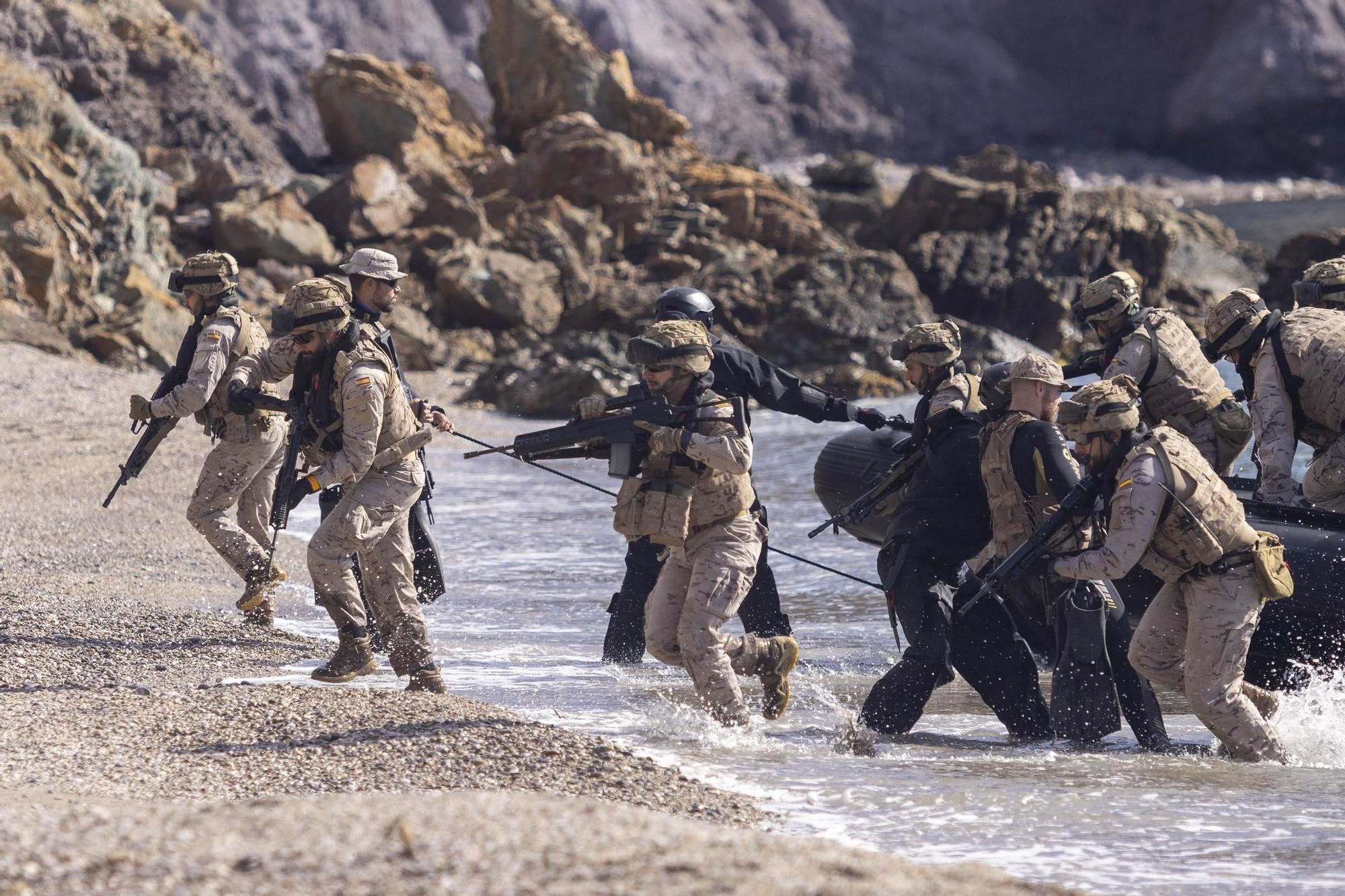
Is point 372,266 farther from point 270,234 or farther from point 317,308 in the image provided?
point 270,234

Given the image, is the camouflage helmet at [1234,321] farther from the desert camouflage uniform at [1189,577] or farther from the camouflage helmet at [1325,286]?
the desert camouflage uniform at [1189,577]

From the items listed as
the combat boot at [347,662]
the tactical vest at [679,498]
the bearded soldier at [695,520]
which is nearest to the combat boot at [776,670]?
the bearded soldier at [695,520]

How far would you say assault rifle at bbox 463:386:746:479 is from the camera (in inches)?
238

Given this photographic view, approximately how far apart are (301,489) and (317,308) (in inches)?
29.0

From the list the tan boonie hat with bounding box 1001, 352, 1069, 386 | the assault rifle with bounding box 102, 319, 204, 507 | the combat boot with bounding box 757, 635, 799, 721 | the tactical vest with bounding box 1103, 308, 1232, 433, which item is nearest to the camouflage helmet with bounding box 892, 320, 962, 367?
the tan boonie hat with bounding box 1001, 352, 1069, 386

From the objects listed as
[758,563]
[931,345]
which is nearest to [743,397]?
[758,563]

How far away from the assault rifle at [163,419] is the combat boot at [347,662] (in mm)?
1680

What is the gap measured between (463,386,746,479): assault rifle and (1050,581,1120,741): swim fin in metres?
1.45

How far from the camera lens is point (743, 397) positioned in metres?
7.36

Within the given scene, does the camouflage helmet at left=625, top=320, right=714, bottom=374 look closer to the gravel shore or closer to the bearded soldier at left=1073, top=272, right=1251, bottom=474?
the gravel shore

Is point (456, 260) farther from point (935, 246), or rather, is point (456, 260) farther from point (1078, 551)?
point (1078, 551)

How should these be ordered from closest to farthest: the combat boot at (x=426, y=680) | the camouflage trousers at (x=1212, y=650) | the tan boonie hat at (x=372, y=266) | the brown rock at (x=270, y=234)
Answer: the camouflage trousers at (x=1212, y=650), the combat boot at (x=426, y=680), the tan boonie hat at (x=372, y=266), the brown rock at (x=270, y=234)

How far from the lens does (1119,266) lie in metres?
28.8

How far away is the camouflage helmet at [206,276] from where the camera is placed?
7887 mm
